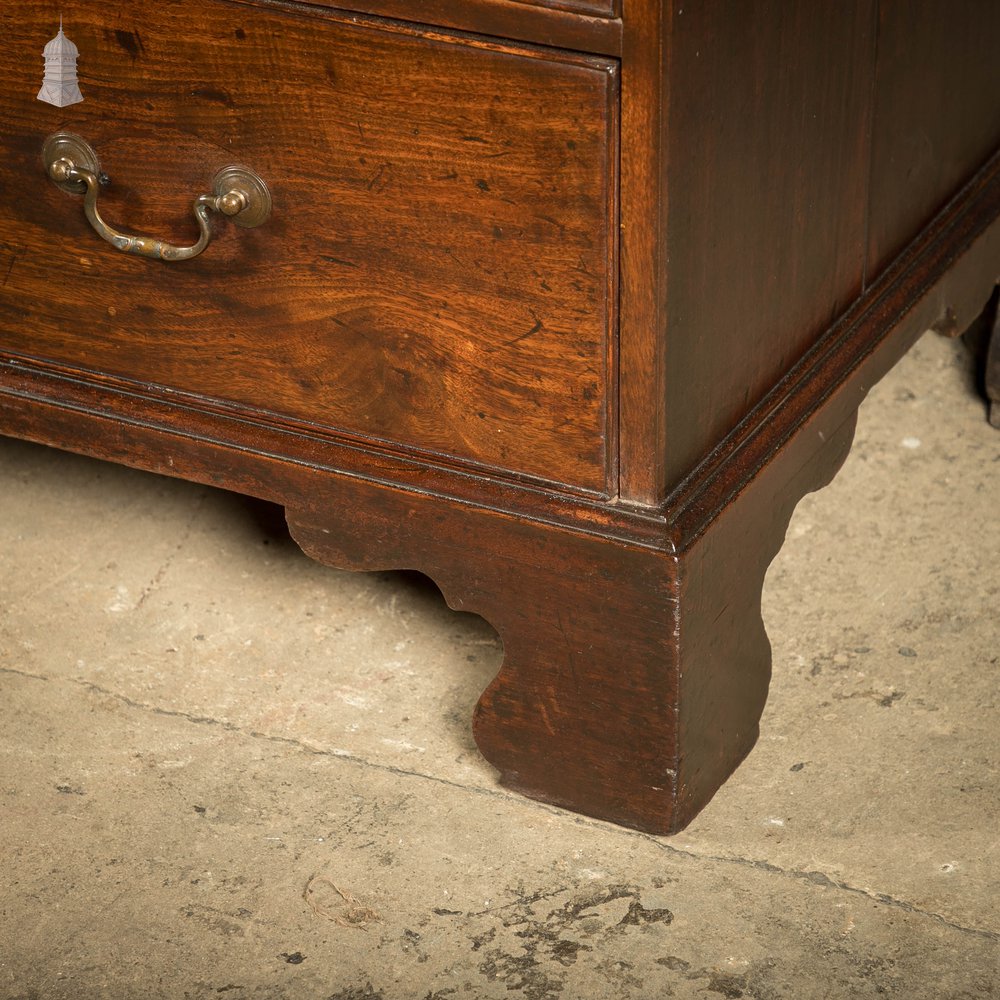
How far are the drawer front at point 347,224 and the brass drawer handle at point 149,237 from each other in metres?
0.01

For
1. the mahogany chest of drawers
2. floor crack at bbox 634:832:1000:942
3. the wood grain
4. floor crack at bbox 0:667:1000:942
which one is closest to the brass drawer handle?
the mahogany chest of drawers

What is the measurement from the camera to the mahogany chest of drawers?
3.84 ft

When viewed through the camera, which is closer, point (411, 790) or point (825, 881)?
point (825, 881)

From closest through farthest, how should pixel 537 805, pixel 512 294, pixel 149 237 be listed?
pixel 512 294 → pixel 149 237 → pixel 537 805

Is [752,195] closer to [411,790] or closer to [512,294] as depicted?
[512,294]

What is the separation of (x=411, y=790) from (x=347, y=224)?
487 mm

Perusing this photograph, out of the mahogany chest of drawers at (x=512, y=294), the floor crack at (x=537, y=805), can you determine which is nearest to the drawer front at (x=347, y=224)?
the mahogany chest of drawers at (x=512, y=294)

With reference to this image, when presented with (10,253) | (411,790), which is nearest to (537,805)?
(411,790)

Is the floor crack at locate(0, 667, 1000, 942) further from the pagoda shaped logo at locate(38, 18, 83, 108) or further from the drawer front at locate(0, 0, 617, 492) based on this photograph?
the pagoda shaped logo at locate(38, 18, 83, 108)

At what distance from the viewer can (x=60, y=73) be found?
1.29 m

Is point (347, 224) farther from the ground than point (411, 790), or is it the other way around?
point (347, 224)

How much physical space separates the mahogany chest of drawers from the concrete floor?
0.30ft

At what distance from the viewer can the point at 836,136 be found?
138 cm

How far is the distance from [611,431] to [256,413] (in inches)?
12.5
